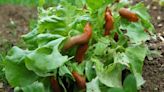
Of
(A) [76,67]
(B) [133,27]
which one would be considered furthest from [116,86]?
(B) [133,27]

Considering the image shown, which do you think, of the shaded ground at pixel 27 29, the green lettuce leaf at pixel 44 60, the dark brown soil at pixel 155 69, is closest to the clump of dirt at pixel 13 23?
the shaded ground at pixel 27 29

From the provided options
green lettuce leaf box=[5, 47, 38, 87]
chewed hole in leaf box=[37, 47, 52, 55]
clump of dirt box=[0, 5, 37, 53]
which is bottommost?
clump of dirt box=[0, 5, 37, 53]

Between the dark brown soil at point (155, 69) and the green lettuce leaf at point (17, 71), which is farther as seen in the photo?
the dark brown soil at point (155, 69)

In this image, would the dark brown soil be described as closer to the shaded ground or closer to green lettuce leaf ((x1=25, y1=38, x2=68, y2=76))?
the shaded ground

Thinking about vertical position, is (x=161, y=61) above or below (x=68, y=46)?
below

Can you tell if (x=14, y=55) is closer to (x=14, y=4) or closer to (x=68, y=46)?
(x=68, y=46)

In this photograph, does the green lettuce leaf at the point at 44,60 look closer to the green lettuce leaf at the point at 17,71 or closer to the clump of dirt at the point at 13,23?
the green lettuce leaf at the point at 17,71

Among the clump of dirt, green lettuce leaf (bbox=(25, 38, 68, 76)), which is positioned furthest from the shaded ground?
green lettuce leaf (bbox=(25, 38, 68, 76))
